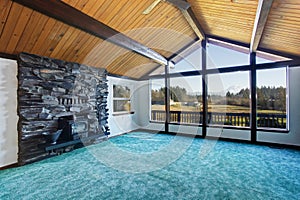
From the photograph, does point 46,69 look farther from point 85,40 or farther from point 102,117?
point 102,117

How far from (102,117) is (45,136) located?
1845 millimetres

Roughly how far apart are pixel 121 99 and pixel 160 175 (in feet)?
13.3

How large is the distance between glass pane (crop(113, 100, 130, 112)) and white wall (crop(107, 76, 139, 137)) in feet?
0.83

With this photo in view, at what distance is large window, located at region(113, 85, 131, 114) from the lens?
20.3 feet

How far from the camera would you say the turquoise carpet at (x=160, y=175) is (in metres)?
2.32

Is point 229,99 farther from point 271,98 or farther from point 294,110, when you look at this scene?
point 294,110

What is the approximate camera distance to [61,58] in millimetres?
4086

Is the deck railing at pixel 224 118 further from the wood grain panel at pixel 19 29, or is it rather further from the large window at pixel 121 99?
the wood grain panel at pixel 19 29

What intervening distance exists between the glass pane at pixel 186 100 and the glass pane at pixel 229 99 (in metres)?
0.42

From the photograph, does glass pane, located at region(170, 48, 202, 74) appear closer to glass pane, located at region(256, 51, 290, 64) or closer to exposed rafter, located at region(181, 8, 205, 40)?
exposed rafter, located at region(181, 8, 205, 40)

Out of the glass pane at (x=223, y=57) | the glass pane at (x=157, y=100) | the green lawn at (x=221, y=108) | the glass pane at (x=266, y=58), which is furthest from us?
the glass pane at (x=157, y=100)

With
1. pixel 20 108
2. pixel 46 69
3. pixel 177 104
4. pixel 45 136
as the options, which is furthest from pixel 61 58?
pixel 177 104

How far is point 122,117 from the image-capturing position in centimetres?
641

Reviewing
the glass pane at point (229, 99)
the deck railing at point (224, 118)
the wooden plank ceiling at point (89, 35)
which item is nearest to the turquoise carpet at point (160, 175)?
the deck railing at point (224, 118)
